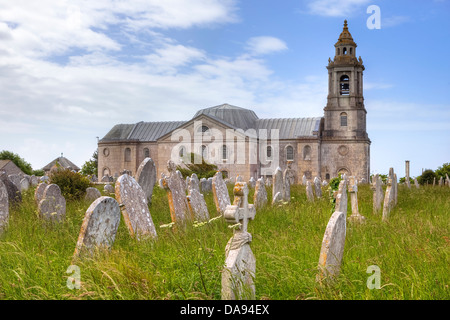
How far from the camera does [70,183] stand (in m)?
15.1

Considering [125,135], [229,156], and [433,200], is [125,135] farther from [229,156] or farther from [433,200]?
[433,200]

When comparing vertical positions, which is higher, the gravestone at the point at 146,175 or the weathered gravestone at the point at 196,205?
the gravestone at the point at 146,175

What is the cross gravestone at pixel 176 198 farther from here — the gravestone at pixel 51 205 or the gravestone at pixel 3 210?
the gravestone at pixel 3 210

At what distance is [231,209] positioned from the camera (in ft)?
13.9

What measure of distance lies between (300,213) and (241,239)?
5.34 meters

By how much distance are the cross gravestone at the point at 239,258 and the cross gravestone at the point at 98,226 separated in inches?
72.3

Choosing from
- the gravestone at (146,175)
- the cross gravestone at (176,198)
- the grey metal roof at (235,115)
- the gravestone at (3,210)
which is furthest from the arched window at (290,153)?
the gravestone at (3,210)

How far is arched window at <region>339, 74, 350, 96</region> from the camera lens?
4921cm

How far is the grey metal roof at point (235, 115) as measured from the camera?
54.2 metres

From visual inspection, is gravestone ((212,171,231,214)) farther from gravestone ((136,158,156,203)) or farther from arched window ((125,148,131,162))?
arched window ((125,148,131,162))

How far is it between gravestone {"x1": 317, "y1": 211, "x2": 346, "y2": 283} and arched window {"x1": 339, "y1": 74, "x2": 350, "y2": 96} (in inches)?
1832

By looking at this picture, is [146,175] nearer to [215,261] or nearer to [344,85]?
[215,261]

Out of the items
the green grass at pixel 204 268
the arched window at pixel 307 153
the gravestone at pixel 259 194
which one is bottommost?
the green grass at pixel 204 268

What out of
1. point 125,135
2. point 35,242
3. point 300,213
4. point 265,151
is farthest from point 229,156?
point 35,242
